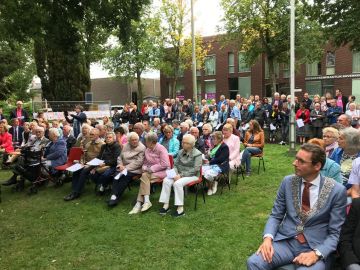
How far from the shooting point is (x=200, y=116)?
14.7 metres

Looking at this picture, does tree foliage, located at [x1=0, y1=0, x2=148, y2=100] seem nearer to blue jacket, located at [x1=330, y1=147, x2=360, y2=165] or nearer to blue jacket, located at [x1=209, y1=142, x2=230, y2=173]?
blue jacket, located at [x1=209, y1=142, x2=230, y2=173]

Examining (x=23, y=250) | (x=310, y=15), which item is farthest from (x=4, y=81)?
(x=23, y=250)

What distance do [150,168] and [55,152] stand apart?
2.75 meters

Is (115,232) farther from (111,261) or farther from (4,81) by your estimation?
(4,81)

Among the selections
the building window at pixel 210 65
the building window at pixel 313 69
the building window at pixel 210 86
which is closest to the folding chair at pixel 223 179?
the building window at pixel 313 69

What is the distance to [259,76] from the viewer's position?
118ft

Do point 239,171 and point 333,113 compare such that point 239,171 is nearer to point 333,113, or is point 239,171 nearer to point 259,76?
point 333,113

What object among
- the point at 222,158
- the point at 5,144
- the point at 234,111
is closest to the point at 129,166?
the point at 222,158

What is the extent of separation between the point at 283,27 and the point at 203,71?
18304 mm

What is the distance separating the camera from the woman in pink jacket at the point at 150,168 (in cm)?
654

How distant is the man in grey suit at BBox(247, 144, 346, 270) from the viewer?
10.2 feet

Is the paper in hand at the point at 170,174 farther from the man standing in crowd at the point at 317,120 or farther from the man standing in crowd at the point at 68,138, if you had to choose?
the man standing in crowd at the point at 317,120

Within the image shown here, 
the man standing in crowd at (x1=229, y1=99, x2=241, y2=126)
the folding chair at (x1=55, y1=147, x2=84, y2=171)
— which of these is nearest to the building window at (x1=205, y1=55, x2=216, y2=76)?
the man standing in crowd at (x1=229, y1=99, x2=241, y2=126)

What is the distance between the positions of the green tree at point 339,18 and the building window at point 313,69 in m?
17.5
